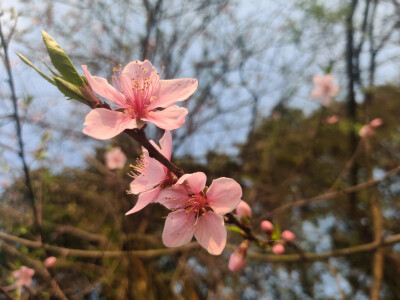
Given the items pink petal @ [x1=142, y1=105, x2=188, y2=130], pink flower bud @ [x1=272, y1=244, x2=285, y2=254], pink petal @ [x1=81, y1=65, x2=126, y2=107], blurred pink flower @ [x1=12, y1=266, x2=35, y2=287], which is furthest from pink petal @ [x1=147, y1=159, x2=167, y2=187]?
blurred pink flower @ [x1=12, y1=266, x2=35, y2=287]

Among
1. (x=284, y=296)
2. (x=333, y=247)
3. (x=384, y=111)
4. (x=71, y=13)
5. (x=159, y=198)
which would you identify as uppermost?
(x=71, y=13)

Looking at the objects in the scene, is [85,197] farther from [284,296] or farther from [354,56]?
[354,56]

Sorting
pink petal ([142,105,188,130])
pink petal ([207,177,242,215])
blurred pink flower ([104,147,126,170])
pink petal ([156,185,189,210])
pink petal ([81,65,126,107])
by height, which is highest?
pink petal ([81,65,126,107])

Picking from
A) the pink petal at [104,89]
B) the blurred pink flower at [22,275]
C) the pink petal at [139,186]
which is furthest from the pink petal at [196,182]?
the blurred pink flower at [22,275]

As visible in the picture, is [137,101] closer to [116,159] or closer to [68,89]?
[68,89]

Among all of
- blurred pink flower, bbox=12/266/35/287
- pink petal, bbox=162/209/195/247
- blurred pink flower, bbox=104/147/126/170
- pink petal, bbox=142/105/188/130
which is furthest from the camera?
blurred pink flower, bbox=104/147/126/170

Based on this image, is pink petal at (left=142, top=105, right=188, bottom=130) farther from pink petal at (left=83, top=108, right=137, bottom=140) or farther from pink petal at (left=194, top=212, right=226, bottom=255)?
pink petal at (left=194, top=212, right=226, bottom=255)

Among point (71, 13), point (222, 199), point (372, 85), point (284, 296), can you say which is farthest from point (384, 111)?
point (71, 13)
